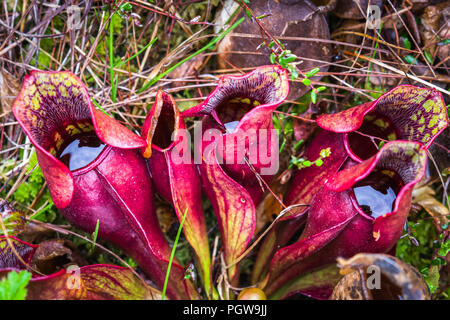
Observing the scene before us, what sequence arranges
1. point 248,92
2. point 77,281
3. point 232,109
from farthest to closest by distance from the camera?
point 232,109
point 248,92
point 77,281

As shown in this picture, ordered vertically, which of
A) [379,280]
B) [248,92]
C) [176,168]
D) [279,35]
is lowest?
[379,280]

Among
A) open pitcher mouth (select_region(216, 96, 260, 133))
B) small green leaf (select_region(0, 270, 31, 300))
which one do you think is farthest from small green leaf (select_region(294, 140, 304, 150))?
small green leaf (select_region(0, 270, 31, 300))

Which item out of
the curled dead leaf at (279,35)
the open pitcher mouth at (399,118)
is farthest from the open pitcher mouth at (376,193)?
the curled dead leaf at (279,35)

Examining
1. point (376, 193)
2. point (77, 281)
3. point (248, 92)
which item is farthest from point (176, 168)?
point (376, 193)

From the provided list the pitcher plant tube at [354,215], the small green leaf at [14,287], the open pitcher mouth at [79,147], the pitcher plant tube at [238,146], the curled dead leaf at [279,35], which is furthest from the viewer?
the curled dead leaf at [279,35]

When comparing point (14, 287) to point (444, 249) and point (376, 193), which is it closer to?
point (376, 193)

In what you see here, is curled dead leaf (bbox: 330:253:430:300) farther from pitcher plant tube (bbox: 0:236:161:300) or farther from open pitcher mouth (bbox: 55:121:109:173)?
open pitcher mouth (bbox: 55:121:109:173)

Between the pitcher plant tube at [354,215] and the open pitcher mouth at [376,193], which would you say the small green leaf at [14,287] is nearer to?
the pitcher plant tube at [354,215]

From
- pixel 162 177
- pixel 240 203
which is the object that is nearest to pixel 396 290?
pixel 240 203
